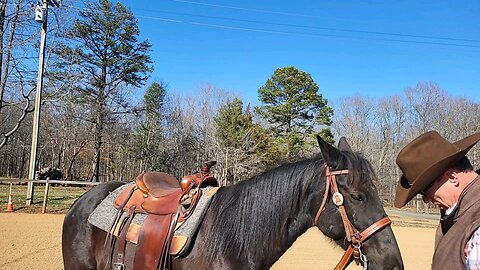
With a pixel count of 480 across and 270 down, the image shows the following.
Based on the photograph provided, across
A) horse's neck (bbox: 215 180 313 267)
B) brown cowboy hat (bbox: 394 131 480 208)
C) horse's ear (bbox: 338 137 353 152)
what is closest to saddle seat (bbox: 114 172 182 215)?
horse's neck (bbox: 215 180 313 267)

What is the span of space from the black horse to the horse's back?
100 centimetres

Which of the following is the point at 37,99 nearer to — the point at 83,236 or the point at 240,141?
the point at 83,236

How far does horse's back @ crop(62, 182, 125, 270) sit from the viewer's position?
10.0ft

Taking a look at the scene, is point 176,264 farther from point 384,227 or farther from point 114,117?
point 114,117

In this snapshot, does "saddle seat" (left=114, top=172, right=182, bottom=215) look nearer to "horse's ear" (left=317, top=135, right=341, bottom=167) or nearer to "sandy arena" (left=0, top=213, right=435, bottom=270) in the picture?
"horse's ear" (left=317, top=135, right=341, bottom=167)

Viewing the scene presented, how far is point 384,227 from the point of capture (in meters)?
2.09

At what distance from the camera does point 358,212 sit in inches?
84.0

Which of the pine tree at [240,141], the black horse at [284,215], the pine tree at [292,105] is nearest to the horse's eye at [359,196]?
the black horse at [284,215]

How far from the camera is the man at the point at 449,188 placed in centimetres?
130

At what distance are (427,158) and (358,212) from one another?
753 millimetres

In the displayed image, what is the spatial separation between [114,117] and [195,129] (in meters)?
7.75

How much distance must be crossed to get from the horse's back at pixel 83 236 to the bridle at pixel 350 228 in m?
1.88

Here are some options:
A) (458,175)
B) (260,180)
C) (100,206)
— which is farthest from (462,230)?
(100,206)

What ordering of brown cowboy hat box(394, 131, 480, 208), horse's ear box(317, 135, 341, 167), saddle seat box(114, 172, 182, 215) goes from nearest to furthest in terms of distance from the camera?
brown cowboy hat box(394, 131, 480, 208), horse's ear box(317, 135, 341, 167), saddle seat box(114, 172, 182, 215)
